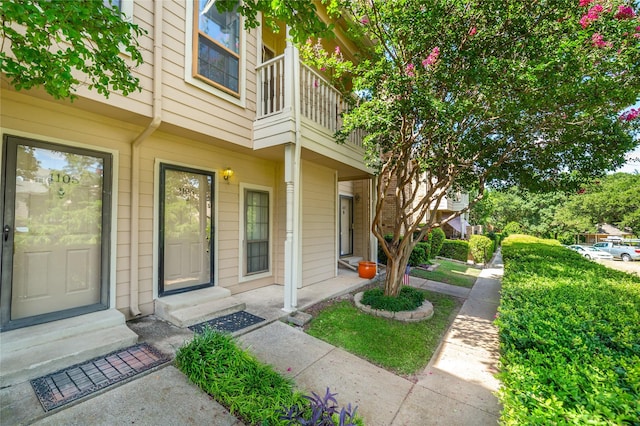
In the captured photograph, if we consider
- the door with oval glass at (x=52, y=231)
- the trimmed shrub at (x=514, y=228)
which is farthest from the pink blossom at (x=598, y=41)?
the trimmed shrub at (x=514, y=228)

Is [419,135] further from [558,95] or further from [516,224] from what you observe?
[516,224]

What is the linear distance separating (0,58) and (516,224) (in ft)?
115

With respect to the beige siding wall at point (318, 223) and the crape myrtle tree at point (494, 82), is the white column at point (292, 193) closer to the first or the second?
the crape myrtle tree at point (494, 82)

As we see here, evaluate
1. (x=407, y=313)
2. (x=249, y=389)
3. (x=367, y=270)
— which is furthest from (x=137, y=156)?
(x=367, y=270)

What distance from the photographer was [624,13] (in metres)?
3.29

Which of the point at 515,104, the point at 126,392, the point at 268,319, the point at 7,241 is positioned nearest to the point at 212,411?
the point at 126,392

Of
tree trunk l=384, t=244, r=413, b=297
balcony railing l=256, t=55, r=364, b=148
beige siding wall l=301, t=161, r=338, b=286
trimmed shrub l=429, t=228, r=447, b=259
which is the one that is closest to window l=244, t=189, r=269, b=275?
beige siding wall l=301, t=161, r=338, b=286

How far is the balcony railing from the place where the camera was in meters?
4.78

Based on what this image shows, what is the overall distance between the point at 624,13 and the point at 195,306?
683 centimetres

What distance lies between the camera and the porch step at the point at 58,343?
2.50 metres

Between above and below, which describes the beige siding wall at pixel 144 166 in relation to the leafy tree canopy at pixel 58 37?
below

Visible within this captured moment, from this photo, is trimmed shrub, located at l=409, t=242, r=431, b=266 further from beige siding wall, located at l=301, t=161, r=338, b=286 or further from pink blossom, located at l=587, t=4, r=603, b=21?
pink blossom, located at l=587, t=4, r=603, b=21

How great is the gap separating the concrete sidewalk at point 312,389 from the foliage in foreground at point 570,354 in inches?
32.9

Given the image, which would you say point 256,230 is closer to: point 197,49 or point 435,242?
point 197,49
